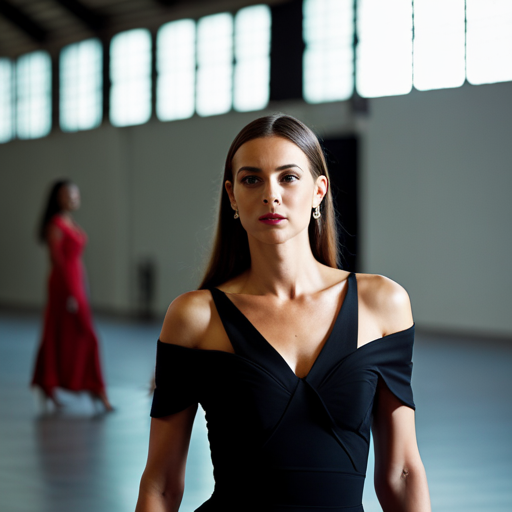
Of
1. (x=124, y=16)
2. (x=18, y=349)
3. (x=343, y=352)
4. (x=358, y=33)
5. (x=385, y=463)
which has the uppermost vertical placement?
(x=124, y=16)

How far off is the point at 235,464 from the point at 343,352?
0.31 meters

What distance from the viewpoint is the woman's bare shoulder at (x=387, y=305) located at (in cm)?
159

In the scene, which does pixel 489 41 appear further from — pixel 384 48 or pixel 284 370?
pixel 284 370

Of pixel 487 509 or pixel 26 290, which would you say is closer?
pixel 487 509

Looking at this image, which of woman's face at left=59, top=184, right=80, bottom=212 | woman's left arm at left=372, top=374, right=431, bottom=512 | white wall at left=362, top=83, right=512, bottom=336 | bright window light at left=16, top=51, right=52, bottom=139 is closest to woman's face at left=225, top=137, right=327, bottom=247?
woman's left arm at left=372, top=374, right=431, bottom=512

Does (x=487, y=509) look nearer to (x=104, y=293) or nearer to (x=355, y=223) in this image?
(x=355, y=223)

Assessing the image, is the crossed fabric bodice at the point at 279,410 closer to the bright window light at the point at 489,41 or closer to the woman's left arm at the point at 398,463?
the woman's left arm at the point at 398,463

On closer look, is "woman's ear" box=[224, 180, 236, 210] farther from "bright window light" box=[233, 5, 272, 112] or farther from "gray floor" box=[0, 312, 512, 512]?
"bright window light" box=[233, 5, 272, 112]

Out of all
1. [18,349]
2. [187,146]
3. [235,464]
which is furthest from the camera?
[187,146]

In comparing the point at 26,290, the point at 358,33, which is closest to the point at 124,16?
the point at 358,33

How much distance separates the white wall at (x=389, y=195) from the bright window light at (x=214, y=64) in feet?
1.26

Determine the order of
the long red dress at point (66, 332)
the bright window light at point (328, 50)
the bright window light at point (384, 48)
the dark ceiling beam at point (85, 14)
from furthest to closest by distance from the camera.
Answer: the dark ceiling beam at point (85, 14) < the bright window light at point (328, 50) < the bright window light at point (384, 48) < the long red dress at point (66, 332)

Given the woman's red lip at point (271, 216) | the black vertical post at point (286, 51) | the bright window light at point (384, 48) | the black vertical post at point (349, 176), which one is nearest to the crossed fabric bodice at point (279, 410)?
the woman's red lip at point (271, 216)

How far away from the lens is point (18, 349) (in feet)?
33.1
